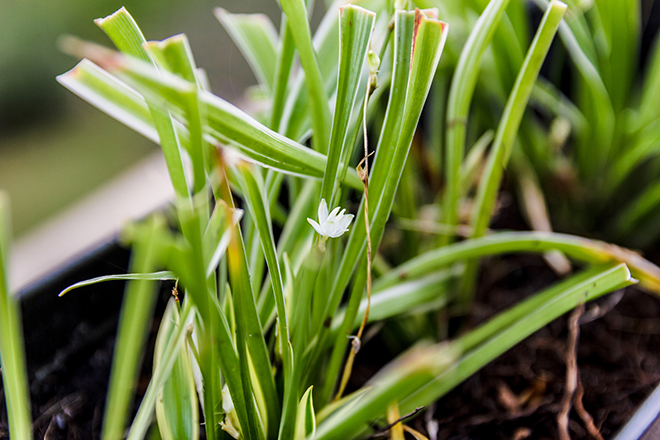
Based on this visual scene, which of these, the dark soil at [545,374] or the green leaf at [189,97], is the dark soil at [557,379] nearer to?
the dark soil at [545,374]

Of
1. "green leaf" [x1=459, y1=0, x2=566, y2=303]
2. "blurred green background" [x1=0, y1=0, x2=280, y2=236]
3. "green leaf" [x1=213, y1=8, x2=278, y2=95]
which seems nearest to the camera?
"green leaf" [x1=459, y1=0, x2=566, y2=303]

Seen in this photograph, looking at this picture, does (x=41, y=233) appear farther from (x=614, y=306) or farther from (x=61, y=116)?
(x=61, y=116)

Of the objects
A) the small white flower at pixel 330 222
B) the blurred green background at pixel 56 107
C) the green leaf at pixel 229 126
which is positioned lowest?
the blurred green background at pixel 56 107

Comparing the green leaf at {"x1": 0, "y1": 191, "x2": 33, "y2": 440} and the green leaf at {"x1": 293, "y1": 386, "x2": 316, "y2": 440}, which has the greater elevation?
the green leaf at {"x1": 0, "y1": 191, "x2": 33, "y2": 440}

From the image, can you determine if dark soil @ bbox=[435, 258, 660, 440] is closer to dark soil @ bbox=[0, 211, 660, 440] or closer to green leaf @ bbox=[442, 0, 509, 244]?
dark soil @ bbox=[0, 211, 660, 440]

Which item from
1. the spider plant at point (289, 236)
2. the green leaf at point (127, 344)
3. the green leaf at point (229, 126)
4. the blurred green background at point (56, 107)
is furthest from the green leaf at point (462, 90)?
the blurred green background at point (56, 107)

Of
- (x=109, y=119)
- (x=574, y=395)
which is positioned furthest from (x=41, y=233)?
(x=109, y=119)

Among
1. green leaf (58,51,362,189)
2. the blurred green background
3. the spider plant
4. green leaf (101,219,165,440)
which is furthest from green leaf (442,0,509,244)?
the blurred green background

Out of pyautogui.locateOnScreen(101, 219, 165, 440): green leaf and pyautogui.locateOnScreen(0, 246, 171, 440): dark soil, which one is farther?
pyautogui.locateOnScreen(0, 246, 171, 440): dark soil
